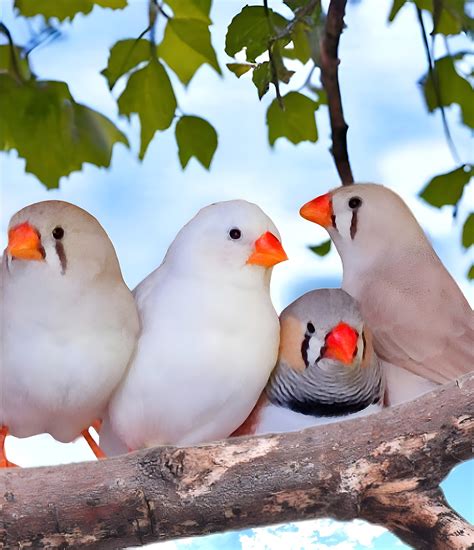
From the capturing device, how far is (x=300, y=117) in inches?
34.8

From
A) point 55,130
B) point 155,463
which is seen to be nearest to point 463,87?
point 55,130

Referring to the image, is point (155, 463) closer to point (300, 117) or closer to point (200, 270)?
point (200, 270)

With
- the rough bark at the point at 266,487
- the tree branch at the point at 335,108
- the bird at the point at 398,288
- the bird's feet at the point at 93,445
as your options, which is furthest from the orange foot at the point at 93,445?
the tree branch at the point at 335,108

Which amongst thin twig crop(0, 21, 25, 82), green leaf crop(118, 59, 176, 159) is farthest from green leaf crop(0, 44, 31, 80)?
green leaf crop(118, 59, 176, 159)

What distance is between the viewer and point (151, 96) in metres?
0.84

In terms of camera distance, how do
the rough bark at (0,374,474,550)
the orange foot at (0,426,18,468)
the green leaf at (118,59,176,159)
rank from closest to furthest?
the rough bark at (0,374,474,550) → the orange foot at (0,426,18,468) → the green leaf at (118,59,176,159)

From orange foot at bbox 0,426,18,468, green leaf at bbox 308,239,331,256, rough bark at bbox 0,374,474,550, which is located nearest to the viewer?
rough bark at bbox 0,374,474,550

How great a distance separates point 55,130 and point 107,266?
11.1 inches

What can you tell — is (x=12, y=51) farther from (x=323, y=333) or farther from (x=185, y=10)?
(x=323, y=333)

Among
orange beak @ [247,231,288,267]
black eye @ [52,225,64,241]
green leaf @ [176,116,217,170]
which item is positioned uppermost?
green leaf @ [176,116,217,170]

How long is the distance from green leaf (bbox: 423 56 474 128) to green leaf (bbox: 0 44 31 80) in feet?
1.28

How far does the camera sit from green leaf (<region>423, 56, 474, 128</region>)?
91 cm

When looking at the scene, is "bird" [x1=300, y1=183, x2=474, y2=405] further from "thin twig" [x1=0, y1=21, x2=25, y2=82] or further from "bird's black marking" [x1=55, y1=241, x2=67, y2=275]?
"thin twig" [x1=0, y1=21, x2=25, y2=82]

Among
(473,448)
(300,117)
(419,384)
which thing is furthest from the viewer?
(300,117)
